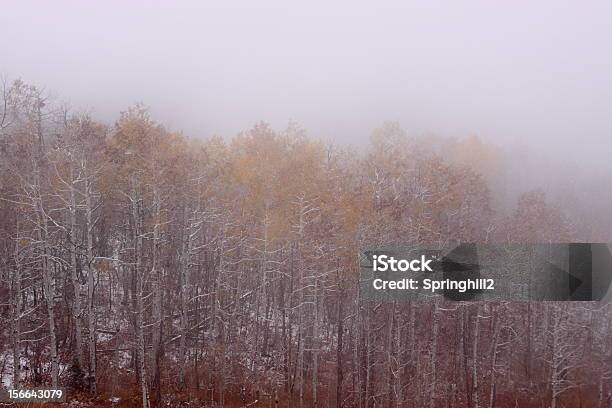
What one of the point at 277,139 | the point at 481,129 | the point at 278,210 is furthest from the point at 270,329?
the point at 481,129

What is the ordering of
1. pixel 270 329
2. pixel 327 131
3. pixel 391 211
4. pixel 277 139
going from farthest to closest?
pixel 327 131
pixel 270 329
pixel 277 139
pixel 391 211

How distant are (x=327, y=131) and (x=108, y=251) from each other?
49.8 meters

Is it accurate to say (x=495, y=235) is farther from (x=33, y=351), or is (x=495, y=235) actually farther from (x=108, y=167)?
(x=33, y=351)

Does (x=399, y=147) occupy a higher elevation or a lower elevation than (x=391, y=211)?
higher

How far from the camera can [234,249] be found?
2195 centimetres

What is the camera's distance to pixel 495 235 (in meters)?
22.2

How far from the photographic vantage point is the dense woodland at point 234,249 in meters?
18.0

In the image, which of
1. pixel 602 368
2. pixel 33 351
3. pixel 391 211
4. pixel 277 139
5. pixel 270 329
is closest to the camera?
pixel 391 211

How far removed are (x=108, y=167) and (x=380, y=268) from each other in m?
12.6

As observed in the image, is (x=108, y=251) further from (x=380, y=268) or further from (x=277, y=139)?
(x=380, y=268)

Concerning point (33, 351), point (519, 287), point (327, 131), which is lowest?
point (33, 351)

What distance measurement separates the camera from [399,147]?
2086 centimetres

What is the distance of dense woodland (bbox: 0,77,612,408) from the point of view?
1800 cm

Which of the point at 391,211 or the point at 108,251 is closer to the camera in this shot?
the point at 391,211
